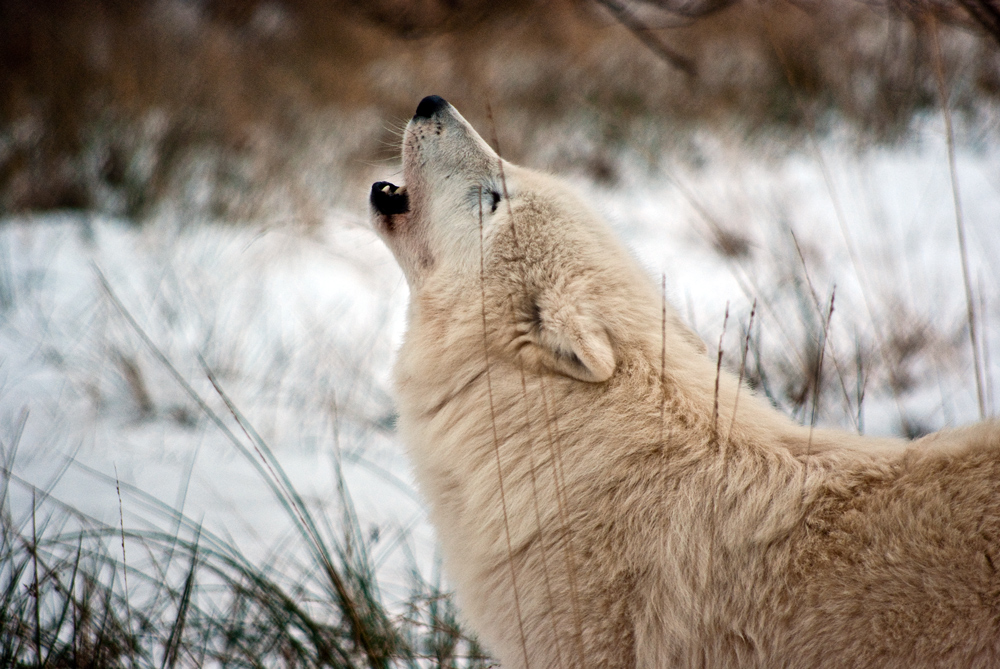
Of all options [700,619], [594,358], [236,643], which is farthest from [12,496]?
[700,619]

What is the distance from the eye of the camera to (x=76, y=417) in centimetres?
354

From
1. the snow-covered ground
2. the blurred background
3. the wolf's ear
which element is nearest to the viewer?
the wolf's ear

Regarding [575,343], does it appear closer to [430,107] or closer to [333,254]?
[430,107]

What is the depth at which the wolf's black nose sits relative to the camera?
2.26 meters

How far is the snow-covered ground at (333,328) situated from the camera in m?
3.11

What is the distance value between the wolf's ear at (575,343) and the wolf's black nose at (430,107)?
35.5 inches

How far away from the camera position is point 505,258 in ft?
6.40

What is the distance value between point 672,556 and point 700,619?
5.8 inches

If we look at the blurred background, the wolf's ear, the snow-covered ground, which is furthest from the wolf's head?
the snow-covered ground

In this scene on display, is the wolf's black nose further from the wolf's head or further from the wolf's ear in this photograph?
the wolf's ear

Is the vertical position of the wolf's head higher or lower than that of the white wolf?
higher

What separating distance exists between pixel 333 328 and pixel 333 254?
0.83 meters

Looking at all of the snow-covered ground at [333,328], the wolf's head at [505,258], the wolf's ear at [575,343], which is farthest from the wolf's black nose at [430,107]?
the wolf's ear at [575,343]

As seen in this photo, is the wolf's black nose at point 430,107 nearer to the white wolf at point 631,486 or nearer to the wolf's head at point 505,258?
the wolf's head at point 505,258
